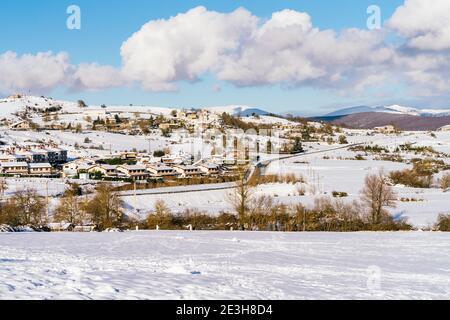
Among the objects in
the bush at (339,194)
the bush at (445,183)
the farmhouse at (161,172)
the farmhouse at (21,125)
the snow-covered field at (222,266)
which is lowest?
the snow-covered field at (222,266)

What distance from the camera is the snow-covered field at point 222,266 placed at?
19.7ft

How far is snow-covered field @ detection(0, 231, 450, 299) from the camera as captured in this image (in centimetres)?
600

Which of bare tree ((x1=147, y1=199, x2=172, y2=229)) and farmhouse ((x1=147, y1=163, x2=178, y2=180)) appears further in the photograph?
farmhouse ((x1=147, y1=163, x2=178, y2=180))

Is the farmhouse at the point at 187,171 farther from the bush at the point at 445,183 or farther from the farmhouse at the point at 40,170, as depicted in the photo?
the bush at the point at 445,183

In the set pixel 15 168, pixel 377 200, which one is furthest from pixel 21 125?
pixel 377 200

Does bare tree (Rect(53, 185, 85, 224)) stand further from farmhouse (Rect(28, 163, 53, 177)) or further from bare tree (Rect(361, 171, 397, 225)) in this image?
farmhouse (Rect(28, 163, 53, 177))

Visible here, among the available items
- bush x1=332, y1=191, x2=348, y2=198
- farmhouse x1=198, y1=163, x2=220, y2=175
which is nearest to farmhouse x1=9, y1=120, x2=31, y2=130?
farmhouse x1=198, y1=163, x2=220, y2=175

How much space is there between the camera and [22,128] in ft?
234

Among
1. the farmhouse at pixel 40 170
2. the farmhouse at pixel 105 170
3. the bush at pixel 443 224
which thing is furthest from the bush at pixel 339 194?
the farmhouse at pixel 40 170

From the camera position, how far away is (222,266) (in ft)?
27.0

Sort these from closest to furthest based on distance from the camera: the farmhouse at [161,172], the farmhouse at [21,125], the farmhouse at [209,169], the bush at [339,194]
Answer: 1. the bush at [339,194]
2. the farmhouse at [161,172]
3. the farmhouse at [209,169]
4. the farmhouse at [21,125]

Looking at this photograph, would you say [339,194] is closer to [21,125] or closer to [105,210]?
[105,210]
